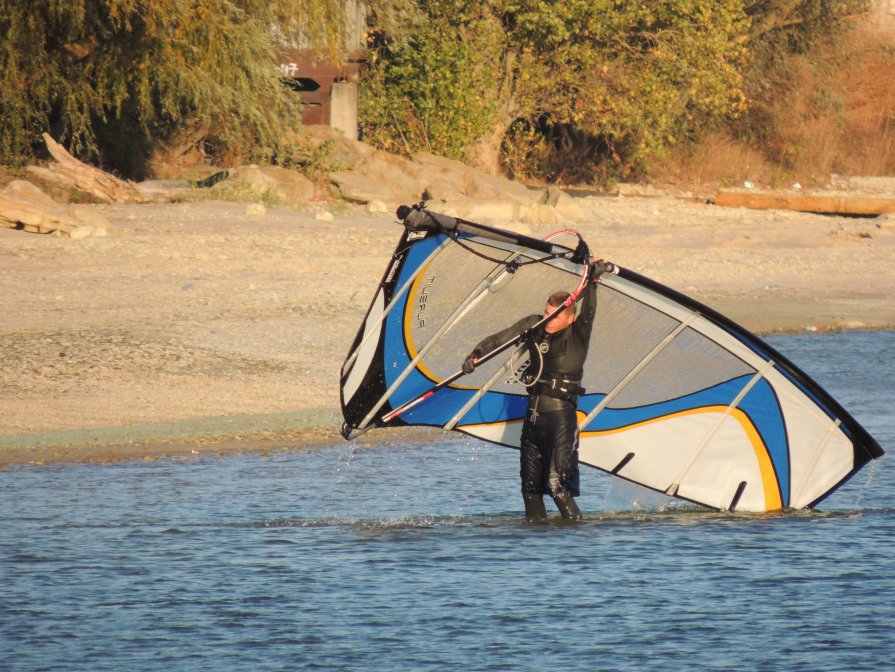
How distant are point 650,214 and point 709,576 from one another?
23.7m

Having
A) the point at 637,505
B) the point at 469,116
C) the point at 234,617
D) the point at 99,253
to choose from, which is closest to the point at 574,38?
the point at 469,116

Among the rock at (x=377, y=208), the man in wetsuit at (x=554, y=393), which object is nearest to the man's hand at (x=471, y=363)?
the man in wetsuit at (x=554, y=393)

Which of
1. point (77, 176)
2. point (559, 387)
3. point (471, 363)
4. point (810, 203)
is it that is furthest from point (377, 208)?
point (471, 363)

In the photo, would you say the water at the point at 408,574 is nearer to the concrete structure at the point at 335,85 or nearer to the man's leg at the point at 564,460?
the man's leg at the point at 564,460

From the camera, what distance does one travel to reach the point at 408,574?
950cm

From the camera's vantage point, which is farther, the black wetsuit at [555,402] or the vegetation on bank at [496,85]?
the vegetation on bank at [496,85]

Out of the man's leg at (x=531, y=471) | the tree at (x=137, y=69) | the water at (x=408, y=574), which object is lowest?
the water at (x=408, y=574)

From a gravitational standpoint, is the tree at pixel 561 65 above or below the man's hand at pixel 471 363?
above

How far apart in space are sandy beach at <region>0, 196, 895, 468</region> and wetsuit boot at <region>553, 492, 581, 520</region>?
3607 mm

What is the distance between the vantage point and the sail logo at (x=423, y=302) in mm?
10195

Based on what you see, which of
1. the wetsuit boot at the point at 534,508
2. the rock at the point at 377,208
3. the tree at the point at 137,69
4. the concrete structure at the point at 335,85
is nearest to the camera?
the wetsuit boot at the point at 534,508

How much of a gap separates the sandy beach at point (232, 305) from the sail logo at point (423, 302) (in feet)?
10.1

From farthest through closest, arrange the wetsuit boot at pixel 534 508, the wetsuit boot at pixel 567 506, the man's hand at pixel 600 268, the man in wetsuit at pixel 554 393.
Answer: the wetsuit boot at pixel 534 508 → the wetsuit boot at pixel 567 506 → the man in wetsuit at pixel 554 393 → the man's hand at pixel 600 268

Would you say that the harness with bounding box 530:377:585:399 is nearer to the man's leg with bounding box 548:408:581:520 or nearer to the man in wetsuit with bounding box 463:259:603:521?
the man in wetsuit with bounding box 463:259:603:521
